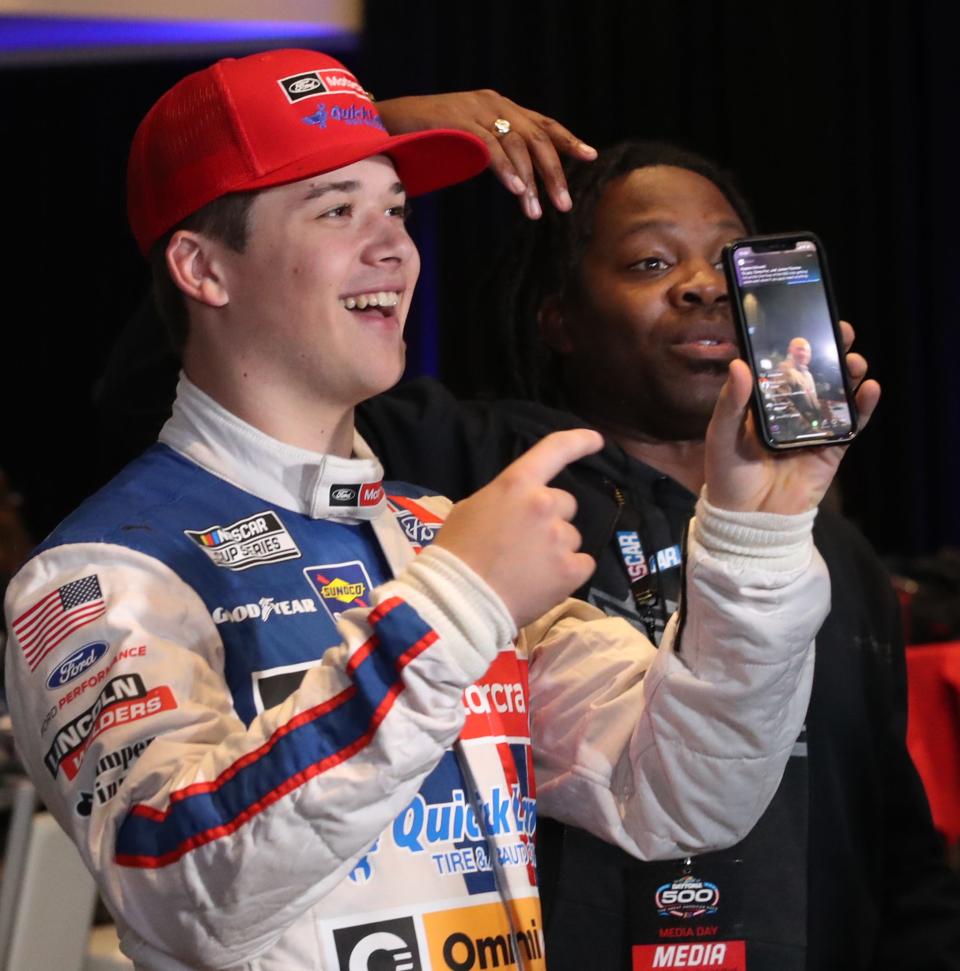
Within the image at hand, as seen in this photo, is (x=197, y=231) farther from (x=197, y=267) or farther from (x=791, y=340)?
(x=791, y=340)

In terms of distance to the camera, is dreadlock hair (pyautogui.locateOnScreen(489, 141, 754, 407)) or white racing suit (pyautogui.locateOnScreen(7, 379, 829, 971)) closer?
white racing suit (pyautogui.locateOnScreen(7, 379, 829, 971))

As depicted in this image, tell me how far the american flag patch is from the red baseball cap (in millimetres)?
378

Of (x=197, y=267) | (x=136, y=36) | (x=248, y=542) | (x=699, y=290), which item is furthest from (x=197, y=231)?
(x=136, y=36)

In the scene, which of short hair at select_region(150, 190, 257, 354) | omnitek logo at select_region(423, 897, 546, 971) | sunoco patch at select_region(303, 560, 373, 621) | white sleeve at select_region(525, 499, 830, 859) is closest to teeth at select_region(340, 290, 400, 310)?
short hair at select_region(150, 190, 257, 354)

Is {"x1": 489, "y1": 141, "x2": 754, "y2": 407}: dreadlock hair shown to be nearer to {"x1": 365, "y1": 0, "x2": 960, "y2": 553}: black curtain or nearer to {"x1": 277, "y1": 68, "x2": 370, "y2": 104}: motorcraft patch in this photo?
{"x1": 277, "y1": 68, "x2": 370, "y2": 104}: motorcraft patch

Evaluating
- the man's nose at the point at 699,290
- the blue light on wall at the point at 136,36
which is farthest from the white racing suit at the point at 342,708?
the blue light on wall at the point at 136,36

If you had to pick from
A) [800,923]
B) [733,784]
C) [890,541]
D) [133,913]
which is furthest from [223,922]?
[890,541]

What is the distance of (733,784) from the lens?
1302 millimetres

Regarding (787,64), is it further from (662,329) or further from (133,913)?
(133,913)

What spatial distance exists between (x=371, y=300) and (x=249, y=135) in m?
0.18

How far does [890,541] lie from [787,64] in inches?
58.5

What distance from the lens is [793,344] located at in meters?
1.23

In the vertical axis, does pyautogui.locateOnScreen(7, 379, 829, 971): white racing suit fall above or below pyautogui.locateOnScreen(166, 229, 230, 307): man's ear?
below

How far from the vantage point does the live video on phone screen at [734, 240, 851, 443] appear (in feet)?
3.99
